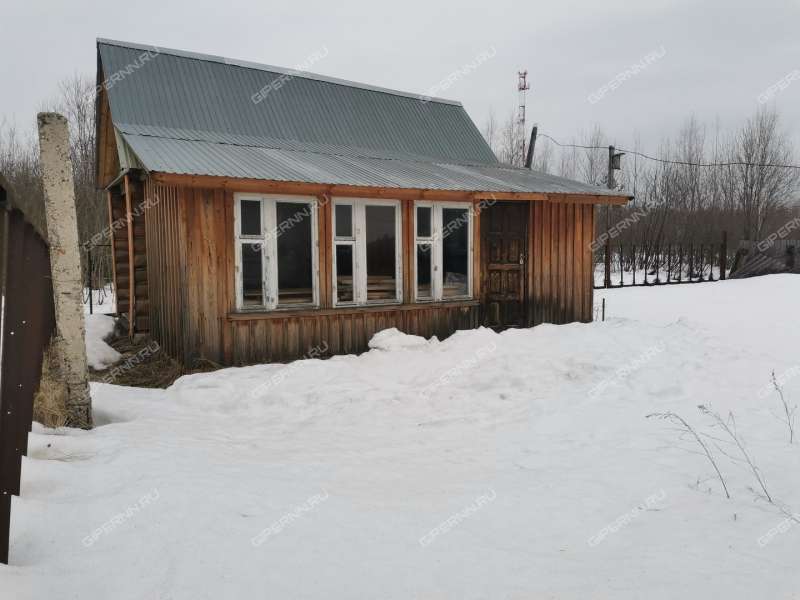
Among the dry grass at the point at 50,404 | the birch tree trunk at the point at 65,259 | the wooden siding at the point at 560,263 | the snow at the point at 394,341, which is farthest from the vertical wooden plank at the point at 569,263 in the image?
the dry grass at the point at 50,404

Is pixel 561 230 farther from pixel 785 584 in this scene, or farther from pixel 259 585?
pixel 259 585

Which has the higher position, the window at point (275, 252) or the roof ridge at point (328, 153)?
the roof ridge at point (328, 153)

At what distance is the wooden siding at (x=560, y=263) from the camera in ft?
35.2

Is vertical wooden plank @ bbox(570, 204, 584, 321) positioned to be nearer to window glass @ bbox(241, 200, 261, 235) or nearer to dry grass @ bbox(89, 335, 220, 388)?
window glass @ bbox(241, 200, 261, 235)

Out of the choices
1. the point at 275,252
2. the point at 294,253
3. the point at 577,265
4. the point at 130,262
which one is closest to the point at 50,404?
the point at 275,252

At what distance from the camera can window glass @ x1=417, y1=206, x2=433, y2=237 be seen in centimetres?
942

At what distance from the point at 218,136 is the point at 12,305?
8.15m

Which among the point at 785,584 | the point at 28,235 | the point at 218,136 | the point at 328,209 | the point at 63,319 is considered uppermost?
the point at 218,136

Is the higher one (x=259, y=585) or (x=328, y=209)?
(x=328, y=209)

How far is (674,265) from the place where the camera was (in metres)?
25.4

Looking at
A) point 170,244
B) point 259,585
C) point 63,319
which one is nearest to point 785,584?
point 259,585

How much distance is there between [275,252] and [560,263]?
18.9ft

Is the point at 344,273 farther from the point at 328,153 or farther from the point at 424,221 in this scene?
the point at 328,153

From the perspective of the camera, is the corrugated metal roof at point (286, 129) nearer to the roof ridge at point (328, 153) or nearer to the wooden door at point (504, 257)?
the roof ridge at point (328, 153)
